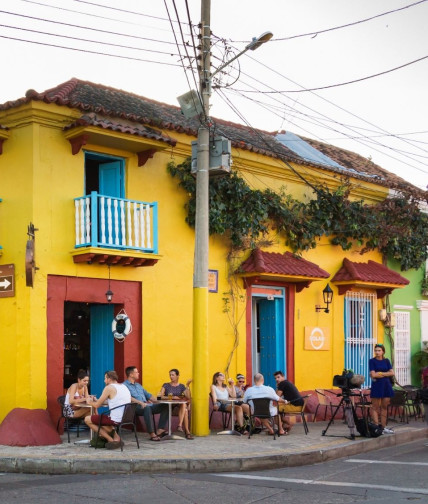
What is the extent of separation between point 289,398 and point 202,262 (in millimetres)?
3076

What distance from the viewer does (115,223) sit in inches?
556

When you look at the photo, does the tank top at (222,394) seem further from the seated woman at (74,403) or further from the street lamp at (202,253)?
the seated woman at (74,403)

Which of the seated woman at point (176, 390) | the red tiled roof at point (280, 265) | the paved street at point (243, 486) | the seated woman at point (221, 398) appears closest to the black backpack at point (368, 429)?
the seated woman at point (221, 398)

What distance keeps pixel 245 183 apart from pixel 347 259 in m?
3.89

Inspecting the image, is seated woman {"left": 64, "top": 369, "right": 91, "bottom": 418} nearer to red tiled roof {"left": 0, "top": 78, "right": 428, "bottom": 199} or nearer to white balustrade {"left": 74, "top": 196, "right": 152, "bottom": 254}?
white balustrade {"left": 74, "top": 196, "right": 152, "bottom": 254}

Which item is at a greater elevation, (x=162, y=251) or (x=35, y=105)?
(x=35, y=105)

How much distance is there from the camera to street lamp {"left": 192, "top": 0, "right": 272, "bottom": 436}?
13625 mm

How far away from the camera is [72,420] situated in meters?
13.5

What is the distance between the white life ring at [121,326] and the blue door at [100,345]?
0.47 m

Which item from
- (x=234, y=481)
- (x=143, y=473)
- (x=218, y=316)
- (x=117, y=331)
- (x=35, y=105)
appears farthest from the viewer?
(x=218, y=316)

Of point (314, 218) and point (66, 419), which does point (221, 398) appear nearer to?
point (66, 419)

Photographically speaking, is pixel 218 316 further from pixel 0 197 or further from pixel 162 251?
pixel 0 197

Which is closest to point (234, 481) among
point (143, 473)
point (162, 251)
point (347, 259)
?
point (143, 473)

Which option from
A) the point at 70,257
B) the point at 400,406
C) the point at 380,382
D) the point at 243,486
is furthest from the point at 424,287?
the point at 243,486
